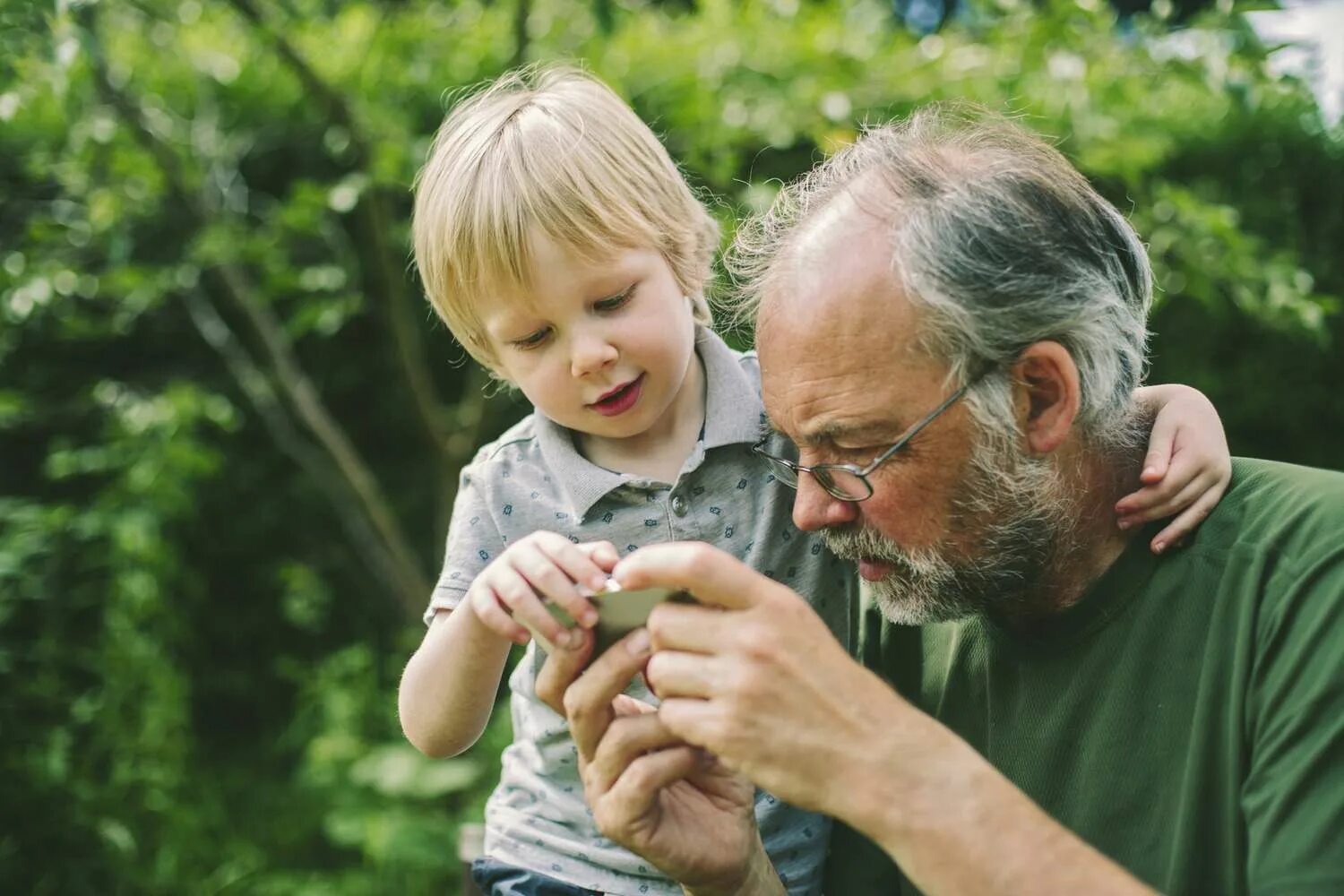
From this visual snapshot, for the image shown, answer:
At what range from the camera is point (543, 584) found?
61.7 inches

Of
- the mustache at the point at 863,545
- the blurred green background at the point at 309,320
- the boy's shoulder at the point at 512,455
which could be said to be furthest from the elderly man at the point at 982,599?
the blurred green background at the point at 309,320

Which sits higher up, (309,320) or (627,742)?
(309,320)

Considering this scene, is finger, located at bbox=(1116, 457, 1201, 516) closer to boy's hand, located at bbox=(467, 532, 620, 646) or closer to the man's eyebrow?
the man's eyebrow

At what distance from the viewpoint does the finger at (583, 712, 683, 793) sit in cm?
165

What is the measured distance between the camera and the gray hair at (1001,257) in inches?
71.7

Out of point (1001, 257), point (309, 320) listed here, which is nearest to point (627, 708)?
point (1001, 257)

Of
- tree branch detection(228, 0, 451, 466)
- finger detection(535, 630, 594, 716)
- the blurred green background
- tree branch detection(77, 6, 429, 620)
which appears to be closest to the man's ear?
finger detection(535, 630, 594, 716)

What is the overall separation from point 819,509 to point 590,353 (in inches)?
17.1

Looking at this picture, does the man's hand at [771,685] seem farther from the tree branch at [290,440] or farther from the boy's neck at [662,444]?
the tree branch at [290,440]

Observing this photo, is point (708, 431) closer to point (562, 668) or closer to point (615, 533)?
point (615, 533)

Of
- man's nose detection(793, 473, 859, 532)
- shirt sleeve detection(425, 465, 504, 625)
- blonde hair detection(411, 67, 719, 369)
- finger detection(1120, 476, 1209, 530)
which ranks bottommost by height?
finger detection(1120, 476, 1209, 530)

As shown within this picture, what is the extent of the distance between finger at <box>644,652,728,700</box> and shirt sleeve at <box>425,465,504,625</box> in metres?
0.52

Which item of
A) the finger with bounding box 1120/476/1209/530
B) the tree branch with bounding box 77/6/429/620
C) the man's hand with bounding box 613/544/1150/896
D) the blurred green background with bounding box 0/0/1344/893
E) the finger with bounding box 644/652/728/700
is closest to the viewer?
the man's hand with bounding box 613/544/1150/896

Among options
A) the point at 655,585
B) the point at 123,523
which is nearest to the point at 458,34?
the point at 123,523
